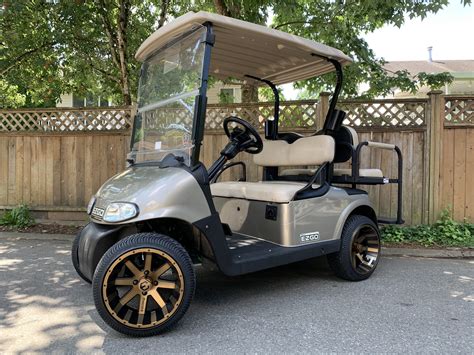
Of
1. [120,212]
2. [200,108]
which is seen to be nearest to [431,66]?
[200,108]

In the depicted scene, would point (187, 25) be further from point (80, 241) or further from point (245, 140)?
point (80, 241)

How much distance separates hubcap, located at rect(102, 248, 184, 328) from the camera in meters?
2.56

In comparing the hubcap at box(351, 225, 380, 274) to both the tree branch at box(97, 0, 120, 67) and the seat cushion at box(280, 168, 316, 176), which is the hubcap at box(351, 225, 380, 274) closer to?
the seat cushion at box(280, 168, 316, 176)

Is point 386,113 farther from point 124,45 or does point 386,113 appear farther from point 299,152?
point 124,45

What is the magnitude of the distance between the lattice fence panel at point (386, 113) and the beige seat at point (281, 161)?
1689 mm

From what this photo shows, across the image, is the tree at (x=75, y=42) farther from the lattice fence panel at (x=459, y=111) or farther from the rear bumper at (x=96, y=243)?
the lattice fence panel at (x=459, y=111)

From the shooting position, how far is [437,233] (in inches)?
209

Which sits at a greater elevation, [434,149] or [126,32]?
[126,32]

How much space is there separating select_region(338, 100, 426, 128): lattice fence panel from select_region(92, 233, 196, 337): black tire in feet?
12.8

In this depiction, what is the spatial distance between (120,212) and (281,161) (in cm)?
233

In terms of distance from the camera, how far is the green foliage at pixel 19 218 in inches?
242

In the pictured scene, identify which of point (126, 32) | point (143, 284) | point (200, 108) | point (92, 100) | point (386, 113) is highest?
point (126, 32)

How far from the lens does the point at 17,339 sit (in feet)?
8.54

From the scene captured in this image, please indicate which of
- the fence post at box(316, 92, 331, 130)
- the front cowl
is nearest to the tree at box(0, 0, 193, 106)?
the fence post at box(316, 92, 331, 130)
